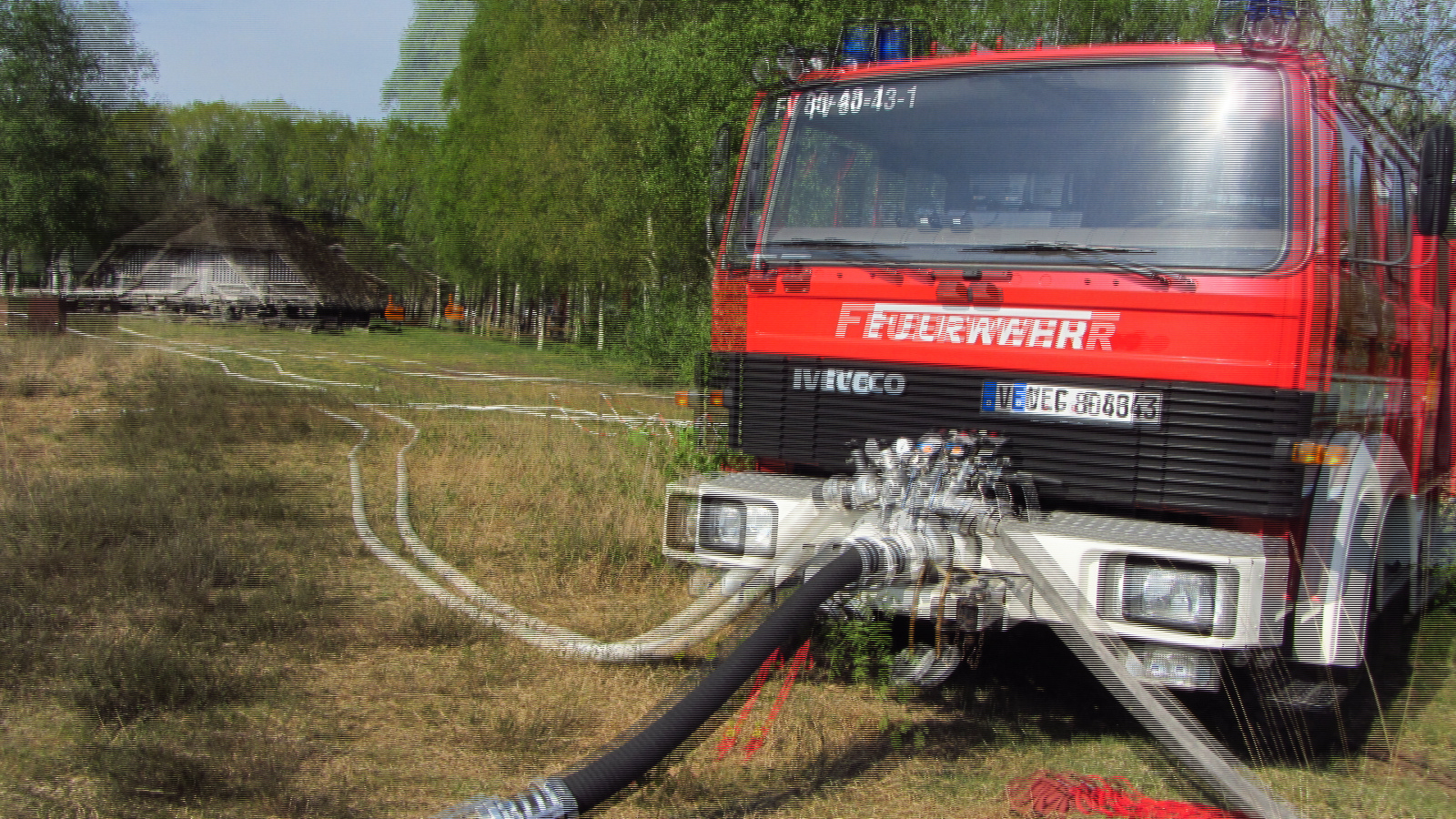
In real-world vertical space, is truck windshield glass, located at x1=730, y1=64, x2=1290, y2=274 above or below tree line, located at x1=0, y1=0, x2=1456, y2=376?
below

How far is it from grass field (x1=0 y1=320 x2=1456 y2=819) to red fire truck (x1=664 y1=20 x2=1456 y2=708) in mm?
500

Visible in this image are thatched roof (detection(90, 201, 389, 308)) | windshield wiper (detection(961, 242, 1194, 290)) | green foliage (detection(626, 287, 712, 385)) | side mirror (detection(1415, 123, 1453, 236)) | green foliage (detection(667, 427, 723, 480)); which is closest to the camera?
windshield wiper (detection(961, 242, 1194, 290))

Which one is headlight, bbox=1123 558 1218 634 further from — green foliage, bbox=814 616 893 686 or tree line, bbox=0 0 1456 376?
tree line, bbox=0 0 1456 376

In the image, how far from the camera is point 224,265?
45.9 ft

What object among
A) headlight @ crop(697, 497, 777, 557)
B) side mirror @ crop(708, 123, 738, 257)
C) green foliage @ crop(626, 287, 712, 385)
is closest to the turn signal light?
headlight @ crop(697, 497, 777, 557)

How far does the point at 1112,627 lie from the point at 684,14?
20881 mm

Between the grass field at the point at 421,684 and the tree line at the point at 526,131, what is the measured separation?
2.59 metres

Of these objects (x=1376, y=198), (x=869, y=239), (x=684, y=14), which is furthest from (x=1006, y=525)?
(x=684, y=14)

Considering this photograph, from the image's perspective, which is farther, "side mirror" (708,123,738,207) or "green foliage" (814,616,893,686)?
"side mirror" (708,123,738,207)

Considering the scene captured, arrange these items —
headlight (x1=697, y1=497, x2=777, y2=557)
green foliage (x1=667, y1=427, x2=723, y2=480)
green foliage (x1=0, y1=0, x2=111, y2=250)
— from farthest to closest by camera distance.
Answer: green foliage (x1=0, y1=0, x2=111, y2=250) → green foliage (x1=667, y1=427, x2=723, y2=480) → headlight (x1=697, y1=497, x2=777, y2=557)

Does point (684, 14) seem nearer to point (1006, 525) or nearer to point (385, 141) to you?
point (385, 141)

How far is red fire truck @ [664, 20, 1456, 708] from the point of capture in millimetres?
3318

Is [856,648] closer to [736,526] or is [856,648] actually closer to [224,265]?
[736,526]

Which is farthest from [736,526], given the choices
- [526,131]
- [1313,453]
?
[526,131]
